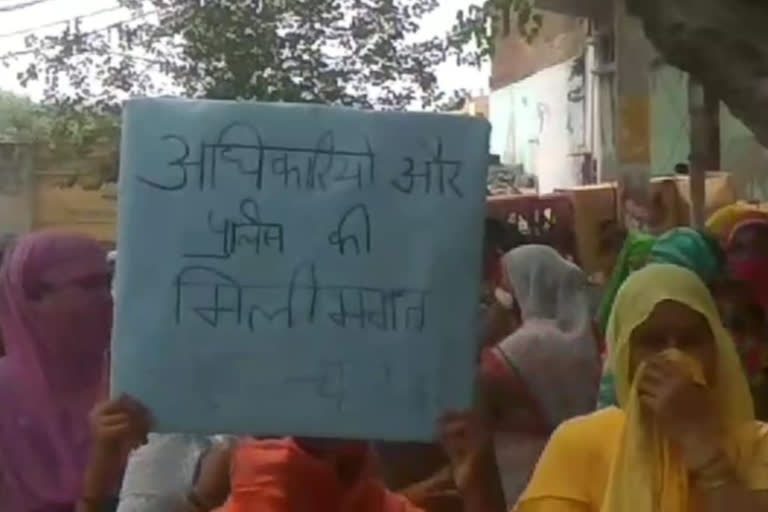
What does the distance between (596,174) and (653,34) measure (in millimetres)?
17815

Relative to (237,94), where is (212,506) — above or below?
below

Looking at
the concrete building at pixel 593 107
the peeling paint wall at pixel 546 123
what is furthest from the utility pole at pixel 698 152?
the peeling paint wall at pixel 546 123

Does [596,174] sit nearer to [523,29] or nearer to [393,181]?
[523,29]

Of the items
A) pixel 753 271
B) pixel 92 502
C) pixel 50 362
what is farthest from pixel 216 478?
pixel 753 271

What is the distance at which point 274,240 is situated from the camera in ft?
10.5

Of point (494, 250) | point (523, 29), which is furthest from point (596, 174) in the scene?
point (494, 250)

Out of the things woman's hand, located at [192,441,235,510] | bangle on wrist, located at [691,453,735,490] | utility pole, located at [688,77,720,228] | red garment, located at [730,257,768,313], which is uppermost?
utility pole, located at [688,77,720,228]

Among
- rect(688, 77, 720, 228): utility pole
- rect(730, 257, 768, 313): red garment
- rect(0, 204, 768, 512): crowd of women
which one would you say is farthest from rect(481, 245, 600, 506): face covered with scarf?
rect(688, 77, 720, 228): utility pole

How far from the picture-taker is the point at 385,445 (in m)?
4.02

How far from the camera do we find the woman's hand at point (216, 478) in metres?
3.46

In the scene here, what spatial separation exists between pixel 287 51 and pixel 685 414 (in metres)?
14.4

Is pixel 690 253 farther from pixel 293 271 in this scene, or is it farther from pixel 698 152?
pixel 698 152

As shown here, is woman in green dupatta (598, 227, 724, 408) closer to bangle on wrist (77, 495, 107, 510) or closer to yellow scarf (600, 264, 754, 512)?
yellow scarf (600, 264, 754, 512)

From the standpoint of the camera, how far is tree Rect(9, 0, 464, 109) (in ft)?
55.7
